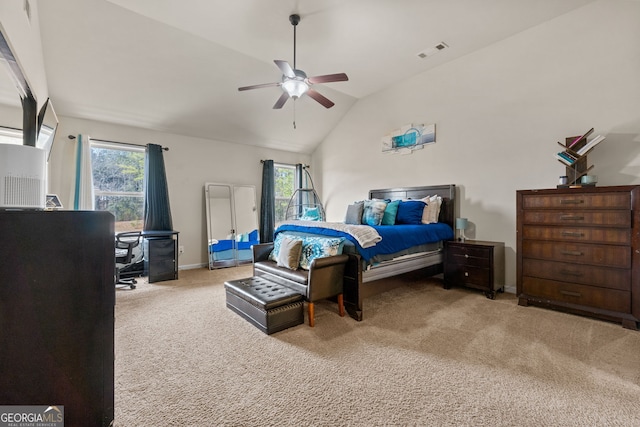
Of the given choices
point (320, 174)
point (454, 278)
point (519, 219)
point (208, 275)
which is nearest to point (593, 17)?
point (519, 219)

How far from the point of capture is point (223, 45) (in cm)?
380

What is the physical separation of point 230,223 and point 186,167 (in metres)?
1.36

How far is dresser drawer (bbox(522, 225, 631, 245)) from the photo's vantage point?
2623 mm

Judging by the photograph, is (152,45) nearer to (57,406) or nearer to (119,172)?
(119,172)

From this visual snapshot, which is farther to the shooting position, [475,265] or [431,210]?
[431,210]

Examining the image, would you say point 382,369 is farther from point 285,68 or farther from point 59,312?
point 285,68

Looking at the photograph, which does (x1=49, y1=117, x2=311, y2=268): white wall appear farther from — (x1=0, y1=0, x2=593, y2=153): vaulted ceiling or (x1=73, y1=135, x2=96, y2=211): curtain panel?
(x1=0, y1=0, x2=593, y2=153): vaulted ceiling

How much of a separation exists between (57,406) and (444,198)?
455 centimetres

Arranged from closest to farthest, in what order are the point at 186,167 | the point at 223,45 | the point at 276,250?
the point at 276,250 → the point at 223,45 → the point at 186,167

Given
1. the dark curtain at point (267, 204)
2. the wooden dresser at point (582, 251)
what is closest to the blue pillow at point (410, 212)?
the wooden dresser at point (582, 251)

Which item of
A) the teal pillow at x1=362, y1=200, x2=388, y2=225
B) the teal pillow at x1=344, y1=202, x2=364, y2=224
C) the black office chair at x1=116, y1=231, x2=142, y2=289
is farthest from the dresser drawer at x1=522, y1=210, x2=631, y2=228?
the black office chair at x1=116, y1=231, x2=142, y2=289

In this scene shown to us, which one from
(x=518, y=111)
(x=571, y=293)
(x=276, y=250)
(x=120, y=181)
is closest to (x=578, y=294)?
(x=571, y=293)

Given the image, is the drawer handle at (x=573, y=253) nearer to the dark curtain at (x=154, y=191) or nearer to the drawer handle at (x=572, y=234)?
the drawer handle at (x=572, y=234)

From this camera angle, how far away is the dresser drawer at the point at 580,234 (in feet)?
8.61
